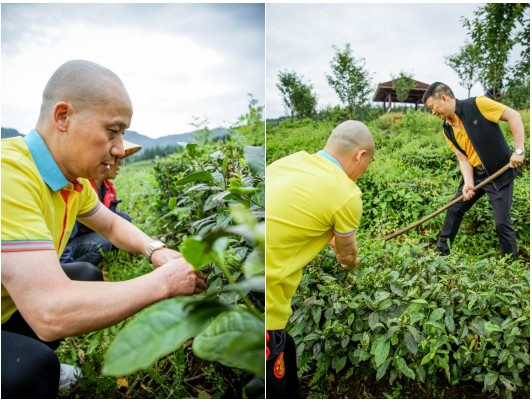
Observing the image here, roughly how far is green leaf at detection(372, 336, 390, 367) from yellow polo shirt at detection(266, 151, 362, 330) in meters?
0.25

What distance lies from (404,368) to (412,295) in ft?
0.64

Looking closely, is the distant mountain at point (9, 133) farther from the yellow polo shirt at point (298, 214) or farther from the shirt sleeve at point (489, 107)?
the shirt sleeve at point (489, 107)

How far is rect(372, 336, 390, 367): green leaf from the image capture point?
1.17m

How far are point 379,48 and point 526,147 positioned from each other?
0.55 m

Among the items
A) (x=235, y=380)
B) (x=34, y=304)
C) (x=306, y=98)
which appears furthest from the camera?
(x=306, y=98)

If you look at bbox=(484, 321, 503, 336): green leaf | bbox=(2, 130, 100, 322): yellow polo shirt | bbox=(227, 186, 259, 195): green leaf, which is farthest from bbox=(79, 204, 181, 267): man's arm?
bbox=(484, 321, 503, 336): green leaf

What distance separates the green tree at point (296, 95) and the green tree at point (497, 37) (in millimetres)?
541

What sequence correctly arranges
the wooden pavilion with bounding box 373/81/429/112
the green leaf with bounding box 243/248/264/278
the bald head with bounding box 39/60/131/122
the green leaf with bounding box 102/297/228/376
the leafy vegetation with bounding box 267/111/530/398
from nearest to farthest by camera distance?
the green leaf with bounding box 102/297/228/376 < the green leaf with bounding box 243/248/264/278 < the bald head with bounding box 39/60/131/122 < the leafy vegetation with bounding box 267/111/530/398 < the wooden pavilion with bounding box 373/81/429/112

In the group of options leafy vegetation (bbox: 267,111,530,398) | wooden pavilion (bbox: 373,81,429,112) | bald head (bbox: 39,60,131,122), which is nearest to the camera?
bald head (bbox: 39,60,131,122)

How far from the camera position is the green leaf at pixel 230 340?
1.58 feet

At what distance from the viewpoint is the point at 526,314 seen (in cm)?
128

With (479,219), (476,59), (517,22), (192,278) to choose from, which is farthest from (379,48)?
(192,278)

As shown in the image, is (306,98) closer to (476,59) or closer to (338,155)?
(338,155)

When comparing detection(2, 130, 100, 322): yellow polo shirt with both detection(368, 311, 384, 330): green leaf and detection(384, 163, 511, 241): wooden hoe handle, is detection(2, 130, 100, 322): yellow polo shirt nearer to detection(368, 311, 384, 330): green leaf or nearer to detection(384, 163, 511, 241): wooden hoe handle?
detection(368, 311, 384, 330): green leaf
